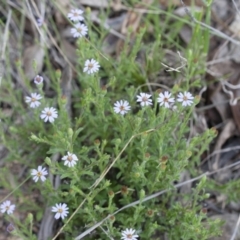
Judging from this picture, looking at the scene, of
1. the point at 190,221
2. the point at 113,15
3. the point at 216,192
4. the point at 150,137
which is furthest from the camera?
the point at 113,15

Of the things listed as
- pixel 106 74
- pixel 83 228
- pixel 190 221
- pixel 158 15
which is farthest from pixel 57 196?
pixel 158 15

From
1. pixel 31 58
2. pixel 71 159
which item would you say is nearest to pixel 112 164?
pixel 71 159

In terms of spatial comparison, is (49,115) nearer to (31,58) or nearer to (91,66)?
(91,66)

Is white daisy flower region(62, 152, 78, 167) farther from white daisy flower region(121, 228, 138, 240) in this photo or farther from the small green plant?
white daisy flower region(121, 228, 138, 240)

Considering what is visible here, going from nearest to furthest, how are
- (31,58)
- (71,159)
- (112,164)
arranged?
1. (71,159)
2. (112,164)
3. (31,58)

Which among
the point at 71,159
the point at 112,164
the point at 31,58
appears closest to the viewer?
the point at 71,159

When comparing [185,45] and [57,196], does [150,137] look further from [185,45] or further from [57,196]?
[185,45]
